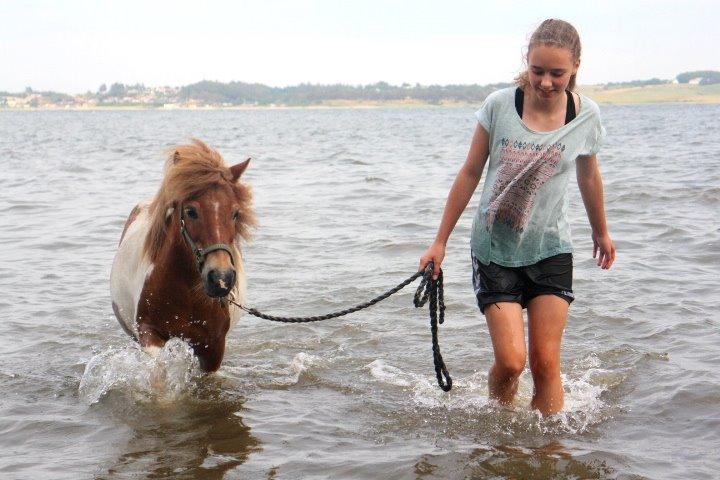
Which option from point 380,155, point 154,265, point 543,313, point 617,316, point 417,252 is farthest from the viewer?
point 380,155

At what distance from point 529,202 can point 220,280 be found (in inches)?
65.7

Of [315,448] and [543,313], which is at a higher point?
[543,313]

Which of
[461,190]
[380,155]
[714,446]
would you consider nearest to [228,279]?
[461,190]

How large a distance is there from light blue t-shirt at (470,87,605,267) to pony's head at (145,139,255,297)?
4.60 feet

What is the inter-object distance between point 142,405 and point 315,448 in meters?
1.42

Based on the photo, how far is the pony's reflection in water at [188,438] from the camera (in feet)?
16.2

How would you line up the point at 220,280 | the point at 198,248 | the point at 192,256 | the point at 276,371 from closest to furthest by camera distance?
the point at 220,280 → the point at 198,248 → the point at 192,256 → the point at 276,371

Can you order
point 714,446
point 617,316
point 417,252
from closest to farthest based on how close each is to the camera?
point 714,446 → point 617,316 → point 417,252

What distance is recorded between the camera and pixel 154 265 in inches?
223

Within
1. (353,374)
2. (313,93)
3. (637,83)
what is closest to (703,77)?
(637,83)

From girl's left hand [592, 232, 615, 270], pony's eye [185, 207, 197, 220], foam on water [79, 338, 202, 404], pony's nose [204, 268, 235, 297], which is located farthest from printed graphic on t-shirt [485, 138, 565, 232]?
foam on water [79, 338, 202, 404]

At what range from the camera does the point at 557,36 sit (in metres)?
4.43

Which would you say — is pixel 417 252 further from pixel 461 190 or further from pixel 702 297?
pixel 461 190

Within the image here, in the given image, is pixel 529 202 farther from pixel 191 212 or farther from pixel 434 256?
pixel 191 212
